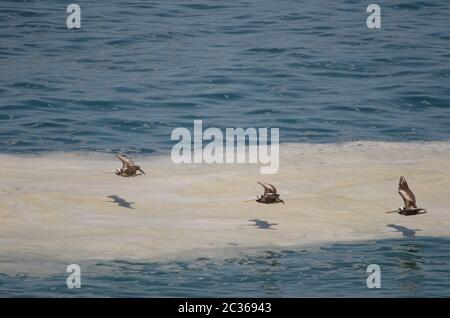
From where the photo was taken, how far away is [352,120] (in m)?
34.7

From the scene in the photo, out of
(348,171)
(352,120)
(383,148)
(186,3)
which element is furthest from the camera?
(186,3)

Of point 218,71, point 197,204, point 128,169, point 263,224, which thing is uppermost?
point 218,71

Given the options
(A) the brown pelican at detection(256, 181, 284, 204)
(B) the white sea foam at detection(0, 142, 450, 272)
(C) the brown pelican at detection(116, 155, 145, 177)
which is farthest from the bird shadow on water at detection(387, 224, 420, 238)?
(C) the brown pelican at detection(116, 155, 145, 177)

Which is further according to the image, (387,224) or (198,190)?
(198,190)

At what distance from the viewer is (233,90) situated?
38.2 meters

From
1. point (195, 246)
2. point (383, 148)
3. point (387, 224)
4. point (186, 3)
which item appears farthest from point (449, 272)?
point (186, 3)

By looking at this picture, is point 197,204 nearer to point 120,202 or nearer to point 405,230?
point 120,202

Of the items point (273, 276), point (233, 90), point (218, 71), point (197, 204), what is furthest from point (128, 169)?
point (218, 71)

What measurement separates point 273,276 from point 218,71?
19536mm

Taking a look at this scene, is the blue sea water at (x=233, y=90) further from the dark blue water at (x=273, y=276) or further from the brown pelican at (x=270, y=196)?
the brown pelican at (x=270, y=196)

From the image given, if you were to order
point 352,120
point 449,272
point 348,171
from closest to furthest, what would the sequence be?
point 449,272, point 348,171, point 352,120

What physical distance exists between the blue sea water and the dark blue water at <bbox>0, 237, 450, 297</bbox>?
4cm
